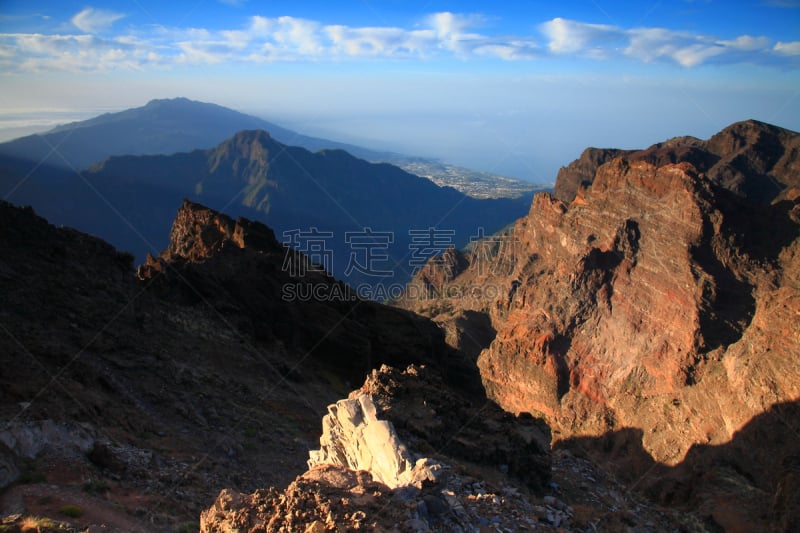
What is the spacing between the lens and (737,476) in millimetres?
24703

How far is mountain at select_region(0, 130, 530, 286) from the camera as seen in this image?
347 ft

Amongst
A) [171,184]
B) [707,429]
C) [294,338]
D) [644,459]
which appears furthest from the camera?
[171,184]

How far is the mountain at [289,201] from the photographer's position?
105750 millimetres

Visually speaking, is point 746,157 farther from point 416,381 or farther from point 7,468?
point 7,468

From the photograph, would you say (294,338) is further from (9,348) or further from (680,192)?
(680,192)

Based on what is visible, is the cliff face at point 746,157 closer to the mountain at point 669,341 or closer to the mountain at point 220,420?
the mountain at point 669,341

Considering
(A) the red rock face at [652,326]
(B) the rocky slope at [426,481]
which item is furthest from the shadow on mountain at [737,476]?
(B) the rocky slope at [426,481]

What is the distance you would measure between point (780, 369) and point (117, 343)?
3018 centimetres

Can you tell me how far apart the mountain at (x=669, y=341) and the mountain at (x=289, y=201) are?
42.0 m

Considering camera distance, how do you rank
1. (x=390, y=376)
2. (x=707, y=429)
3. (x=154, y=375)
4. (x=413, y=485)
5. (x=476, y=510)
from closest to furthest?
(x=413, y=485)
(x=476, y=510)
(x=390, y=376)
(x=154, y=375)
(x=707, y=429)

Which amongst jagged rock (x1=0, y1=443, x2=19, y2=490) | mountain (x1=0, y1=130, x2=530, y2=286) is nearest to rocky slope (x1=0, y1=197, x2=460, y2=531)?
jagged rock (x1=0, y1=443, x2=19, y2=490)

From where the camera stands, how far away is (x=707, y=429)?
3023cm

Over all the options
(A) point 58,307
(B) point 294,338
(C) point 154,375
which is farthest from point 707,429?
(A) point 58,307

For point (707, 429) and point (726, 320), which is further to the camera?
point (726, 320)
